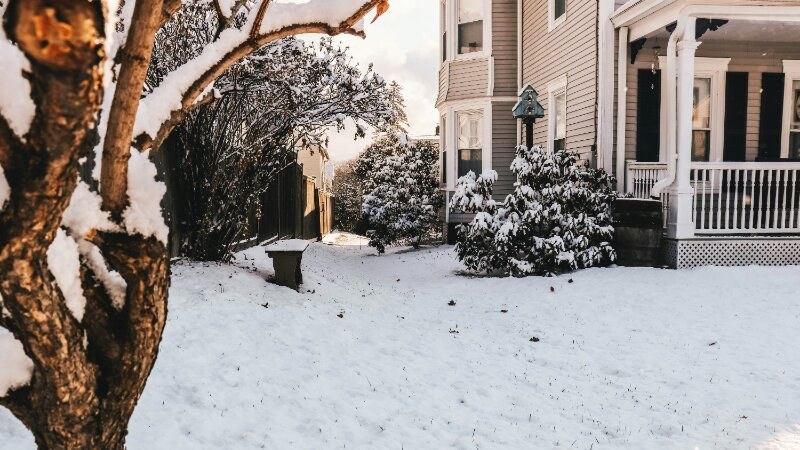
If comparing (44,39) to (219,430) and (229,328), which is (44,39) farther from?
(229,328)

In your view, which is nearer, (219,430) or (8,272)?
(8,272)

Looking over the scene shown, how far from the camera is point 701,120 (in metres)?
11.8

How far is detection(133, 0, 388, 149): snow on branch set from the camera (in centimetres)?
194

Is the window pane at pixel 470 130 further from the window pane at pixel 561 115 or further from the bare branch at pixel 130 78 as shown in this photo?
the bare branch at pixel 130 78

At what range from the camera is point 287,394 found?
4.76 meters

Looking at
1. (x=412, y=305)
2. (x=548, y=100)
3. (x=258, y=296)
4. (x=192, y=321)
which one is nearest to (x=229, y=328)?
(x=192, y=321)

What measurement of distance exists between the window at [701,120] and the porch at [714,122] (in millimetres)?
19

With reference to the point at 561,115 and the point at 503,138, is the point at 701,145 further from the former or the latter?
the point at 503,138

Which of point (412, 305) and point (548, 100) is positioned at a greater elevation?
point (548, 100)

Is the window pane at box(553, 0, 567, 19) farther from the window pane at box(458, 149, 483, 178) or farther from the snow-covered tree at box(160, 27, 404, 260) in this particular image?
the snow-covered tree at box(160, 27, 404, 260)

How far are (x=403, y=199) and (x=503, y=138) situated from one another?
11.3ft

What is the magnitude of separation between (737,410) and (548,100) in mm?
10270

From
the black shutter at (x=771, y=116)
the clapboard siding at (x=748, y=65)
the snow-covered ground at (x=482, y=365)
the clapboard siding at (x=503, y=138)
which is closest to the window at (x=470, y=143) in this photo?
the clapboard siding at (x=503, y=138)

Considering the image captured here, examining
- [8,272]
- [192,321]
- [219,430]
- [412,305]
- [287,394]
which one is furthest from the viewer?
[412,305]
